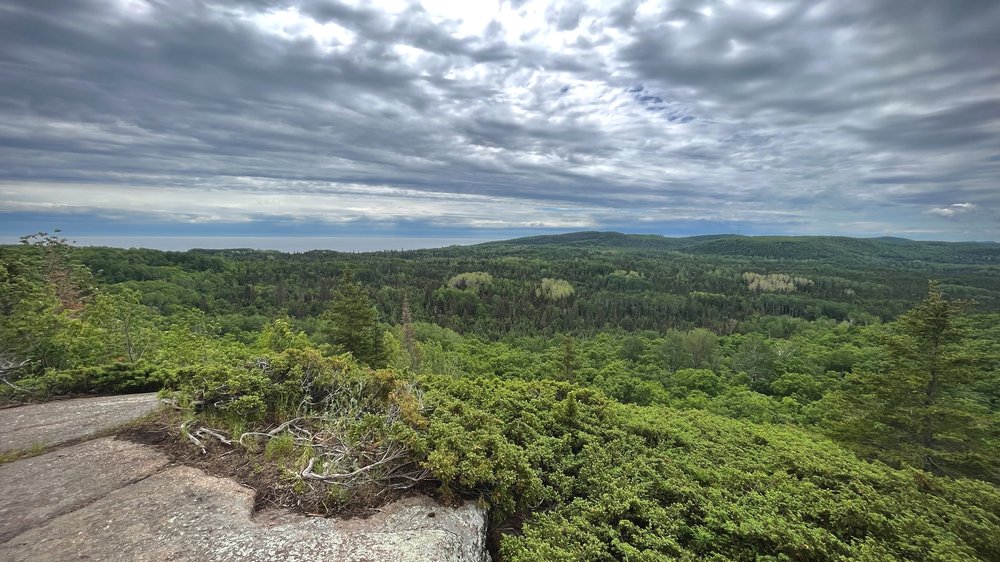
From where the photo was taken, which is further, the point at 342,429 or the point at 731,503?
the point at 342,429

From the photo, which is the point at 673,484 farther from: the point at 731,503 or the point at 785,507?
the point at 785,507

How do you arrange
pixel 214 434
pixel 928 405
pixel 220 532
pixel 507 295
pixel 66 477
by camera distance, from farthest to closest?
pixel 507 295 → pixel 928 405 → pixel 214 434 → pixel 66 477 → pixel 220 532

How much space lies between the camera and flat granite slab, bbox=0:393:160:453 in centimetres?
835

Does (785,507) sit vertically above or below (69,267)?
below

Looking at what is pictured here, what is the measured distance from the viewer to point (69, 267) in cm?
2817

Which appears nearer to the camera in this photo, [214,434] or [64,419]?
[214,434]

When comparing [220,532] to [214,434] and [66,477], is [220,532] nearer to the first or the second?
[214,434]

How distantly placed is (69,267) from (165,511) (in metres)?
34.1

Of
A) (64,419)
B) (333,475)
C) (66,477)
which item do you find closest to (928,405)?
(333,475)

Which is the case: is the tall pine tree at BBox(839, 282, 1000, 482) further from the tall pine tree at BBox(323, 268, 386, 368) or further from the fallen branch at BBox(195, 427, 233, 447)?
the tall pine tree at BBox(323, 268, 386, 368)

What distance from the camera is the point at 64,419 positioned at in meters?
9.36

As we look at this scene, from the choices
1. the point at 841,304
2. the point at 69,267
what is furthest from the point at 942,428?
the point at 841,304

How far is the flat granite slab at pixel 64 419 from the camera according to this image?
835 centimetres

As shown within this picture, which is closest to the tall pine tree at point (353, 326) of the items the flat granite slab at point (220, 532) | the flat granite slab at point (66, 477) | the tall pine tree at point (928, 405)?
the flat granite slab at point (66, 477)
